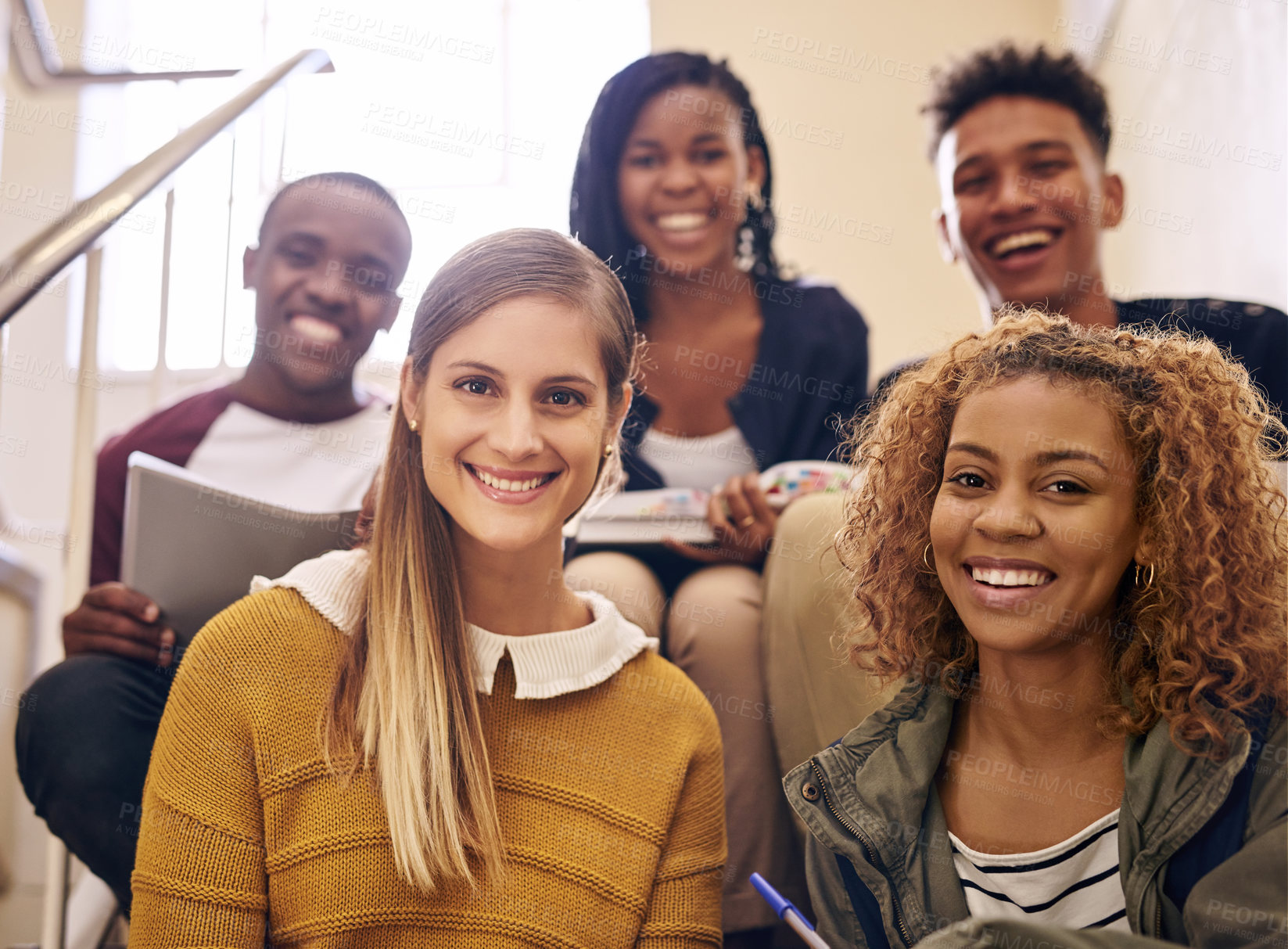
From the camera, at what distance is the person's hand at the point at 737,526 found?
59.9 inches

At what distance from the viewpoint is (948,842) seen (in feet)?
3.59

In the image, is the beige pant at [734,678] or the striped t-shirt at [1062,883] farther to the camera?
the beige pant at [734,678]

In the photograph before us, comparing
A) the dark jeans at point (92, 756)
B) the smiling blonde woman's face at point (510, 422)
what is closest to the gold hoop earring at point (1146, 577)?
the smiling blonde woman's face at point (510, 422)

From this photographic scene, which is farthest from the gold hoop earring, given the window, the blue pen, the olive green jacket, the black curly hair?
the black curly hair

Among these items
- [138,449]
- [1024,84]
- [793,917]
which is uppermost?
[1024,84]

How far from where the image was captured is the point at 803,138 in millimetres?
2549

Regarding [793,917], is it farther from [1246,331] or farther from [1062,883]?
[1246,331]

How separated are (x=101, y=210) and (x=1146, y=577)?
127cm

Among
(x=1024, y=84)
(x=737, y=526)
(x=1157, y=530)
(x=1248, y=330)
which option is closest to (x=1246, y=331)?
(x=1248, y=330)

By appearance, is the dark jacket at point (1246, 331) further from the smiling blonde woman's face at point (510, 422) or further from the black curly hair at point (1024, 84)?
the smiling blonde woman's face at point (510, 422)

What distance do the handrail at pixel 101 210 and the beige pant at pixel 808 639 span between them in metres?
0.93

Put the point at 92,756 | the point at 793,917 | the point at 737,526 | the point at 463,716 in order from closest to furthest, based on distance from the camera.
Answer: the point at 793,917
the point at 463,716
the point at 92,756
the point at 737,526

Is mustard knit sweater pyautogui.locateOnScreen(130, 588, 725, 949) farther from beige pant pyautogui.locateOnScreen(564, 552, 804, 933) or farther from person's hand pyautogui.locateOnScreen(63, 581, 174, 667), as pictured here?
person's hand pyautogui.locateOnScreen(63, 581, 174, 667)

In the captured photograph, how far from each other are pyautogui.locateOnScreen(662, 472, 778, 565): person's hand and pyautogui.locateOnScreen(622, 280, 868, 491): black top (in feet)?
0.33
